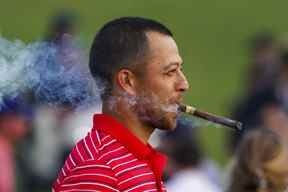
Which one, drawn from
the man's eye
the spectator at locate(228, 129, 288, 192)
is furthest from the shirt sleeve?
the spectator at locate(228, 129, 288, 192)

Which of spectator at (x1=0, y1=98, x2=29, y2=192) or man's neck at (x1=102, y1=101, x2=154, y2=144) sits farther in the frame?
spectator at (x1=0, y1=98, x2=29, y2=192)

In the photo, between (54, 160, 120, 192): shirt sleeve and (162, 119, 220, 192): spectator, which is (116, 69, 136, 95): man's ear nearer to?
(54, 160, 120, 192): shirt sleeve

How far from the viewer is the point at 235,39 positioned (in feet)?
65.8

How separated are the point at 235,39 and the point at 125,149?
15.3 m

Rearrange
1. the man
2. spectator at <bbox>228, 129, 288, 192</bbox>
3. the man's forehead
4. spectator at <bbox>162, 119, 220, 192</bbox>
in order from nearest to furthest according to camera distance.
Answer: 1. the man
2. the man's forehead
3. spectator at <bbox>228, 129, 288, 192</bbox>
4. spectator at <bbox>162, 119, 220, 192</bbox>

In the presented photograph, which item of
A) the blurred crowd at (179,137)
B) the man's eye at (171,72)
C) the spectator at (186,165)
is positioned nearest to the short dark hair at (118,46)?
the man's eye at (171,72)

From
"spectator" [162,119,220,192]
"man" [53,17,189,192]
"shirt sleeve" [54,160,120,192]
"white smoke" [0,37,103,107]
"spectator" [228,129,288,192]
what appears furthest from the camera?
"spectator" [162,119,220,192]

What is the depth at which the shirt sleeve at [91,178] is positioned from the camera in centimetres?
478

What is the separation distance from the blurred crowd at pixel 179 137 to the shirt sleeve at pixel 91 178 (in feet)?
4.35

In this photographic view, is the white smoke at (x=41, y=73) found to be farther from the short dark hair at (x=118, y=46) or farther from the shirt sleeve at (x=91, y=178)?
the shirt sleeve at (x=91, y=178)

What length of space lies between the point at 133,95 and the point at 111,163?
314mm

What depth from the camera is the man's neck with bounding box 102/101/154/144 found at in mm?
5000

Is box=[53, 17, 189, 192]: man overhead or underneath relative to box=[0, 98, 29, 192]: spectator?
underneath

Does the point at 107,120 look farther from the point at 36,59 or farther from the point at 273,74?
the point at 273,74
